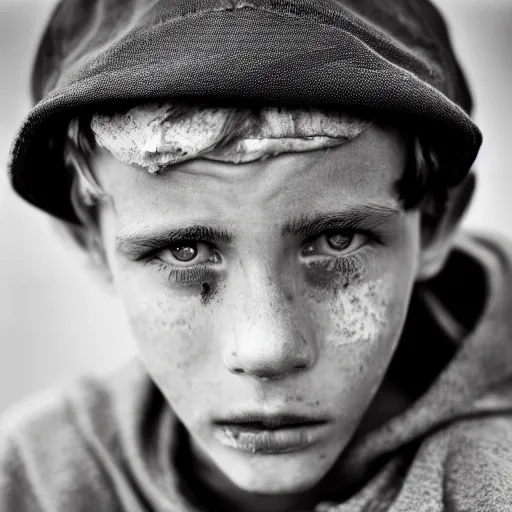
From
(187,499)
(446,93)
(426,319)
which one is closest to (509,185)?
(426,319)

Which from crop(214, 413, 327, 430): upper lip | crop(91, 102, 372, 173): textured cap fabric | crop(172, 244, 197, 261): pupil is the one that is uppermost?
crop(91, 102, 372, 173): textured cap fabric

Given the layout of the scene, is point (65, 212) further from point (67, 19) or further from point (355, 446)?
point (355, 446)

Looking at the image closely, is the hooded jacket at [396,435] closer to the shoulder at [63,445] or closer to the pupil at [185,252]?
the shoulder at [63,445]

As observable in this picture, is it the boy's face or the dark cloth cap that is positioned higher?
the dark cloth cap

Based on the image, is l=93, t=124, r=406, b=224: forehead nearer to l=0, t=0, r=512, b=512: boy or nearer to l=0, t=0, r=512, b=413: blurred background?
l=0, t=0, r=512, b=512: boy

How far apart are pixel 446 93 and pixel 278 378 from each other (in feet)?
1.31

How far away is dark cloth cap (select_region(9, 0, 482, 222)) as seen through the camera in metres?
0.79

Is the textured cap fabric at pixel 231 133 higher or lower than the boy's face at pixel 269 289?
higher

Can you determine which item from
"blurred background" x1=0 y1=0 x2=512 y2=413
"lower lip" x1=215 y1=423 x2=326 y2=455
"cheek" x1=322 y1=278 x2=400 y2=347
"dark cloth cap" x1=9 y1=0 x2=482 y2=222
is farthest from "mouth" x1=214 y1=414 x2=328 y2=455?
"blurred background" x1=0 y1=0 x2=512 y2=413

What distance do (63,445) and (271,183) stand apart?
0.57 meters

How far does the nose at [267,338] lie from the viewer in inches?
32.8

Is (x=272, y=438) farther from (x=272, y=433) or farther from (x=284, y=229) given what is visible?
(x=284, y=229)

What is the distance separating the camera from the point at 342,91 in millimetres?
793

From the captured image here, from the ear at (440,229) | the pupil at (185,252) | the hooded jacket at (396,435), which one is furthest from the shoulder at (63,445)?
the ear at (440,229)
